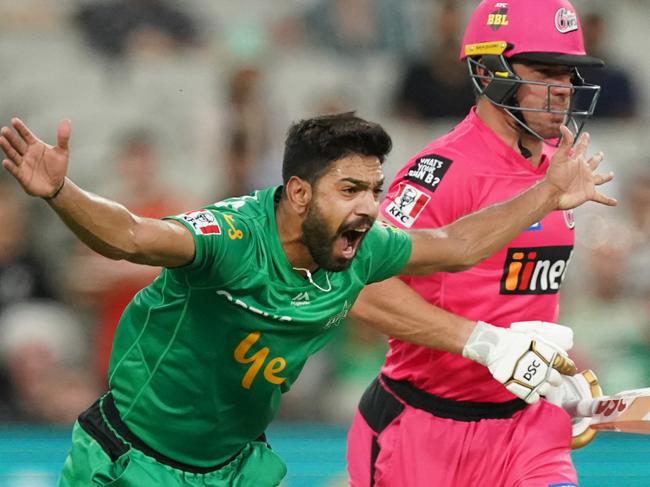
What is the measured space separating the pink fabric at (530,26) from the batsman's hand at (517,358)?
1.10 m

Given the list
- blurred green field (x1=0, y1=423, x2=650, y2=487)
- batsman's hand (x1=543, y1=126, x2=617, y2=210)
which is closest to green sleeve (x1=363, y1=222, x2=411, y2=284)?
batsman's hand (x1=543, y1=126, x2=617, y2=210)

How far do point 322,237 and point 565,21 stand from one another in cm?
166

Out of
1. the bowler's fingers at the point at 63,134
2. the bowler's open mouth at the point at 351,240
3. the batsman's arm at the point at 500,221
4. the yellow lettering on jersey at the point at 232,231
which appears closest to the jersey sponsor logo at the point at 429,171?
the batsman's arm at the point at 500,221

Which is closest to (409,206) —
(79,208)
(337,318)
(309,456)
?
(337,318)

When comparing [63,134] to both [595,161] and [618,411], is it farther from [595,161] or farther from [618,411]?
[618,411]

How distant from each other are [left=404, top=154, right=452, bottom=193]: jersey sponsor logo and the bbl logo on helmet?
61 centimetres

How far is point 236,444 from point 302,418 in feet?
12.0

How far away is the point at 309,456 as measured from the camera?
7.47 m

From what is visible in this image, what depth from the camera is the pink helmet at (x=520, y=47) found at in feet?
16.8

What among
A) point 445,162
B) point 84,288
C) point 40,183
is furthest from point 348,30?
point 40,183

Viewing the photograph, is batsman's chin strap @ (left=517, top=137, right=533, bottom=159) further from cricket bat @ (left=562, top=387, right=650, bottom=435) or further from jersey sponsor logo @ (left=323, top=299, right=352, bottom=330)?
jersey sponsor logo @ (left=323, top=299, right=352, bottom=330)

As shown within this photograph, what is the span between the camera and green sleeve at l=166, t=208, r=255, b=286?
12.7ft

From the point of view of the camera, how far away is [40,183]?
11.5 feet

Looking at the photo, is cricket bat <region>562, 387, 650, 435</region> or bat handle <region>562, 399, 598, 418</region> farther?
bat handle <region>562, 399, 598, 418</region>
